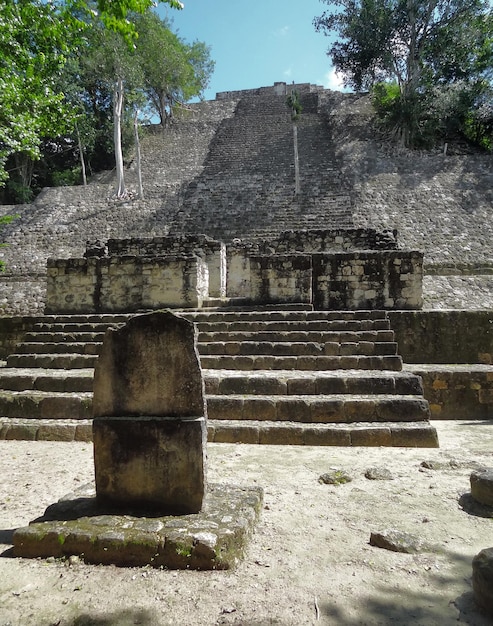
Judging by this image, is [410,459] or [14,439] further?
[14,439]

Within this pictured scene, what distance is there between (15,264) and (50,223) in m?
3.75

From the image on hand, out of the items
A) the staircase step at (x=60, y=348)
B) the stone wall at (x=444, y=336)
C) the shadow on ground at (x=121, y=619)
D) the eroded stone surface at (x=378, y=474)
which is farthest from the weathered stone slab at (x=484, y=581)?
the staircase step at (x=60, y=348)

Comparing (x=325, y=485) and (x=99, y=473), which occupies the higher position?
(x=99, y=473)

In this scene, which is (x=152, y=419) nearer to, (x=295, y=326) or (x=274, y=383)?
(x=274, y=383)

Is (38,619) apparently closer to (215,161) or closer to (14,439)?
(14,439)

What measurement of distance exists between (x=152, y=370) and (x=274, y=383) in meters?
2.87

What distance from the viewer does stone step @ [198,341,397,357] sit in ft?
19.9

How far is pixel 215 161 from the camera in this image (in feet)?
84.7

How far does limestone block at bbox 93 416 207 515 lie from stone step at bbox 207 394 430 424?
238 cm

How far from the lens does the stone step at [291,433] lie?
169 inches

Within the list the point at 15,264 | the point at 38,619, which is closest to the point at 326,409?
the point at 38,619

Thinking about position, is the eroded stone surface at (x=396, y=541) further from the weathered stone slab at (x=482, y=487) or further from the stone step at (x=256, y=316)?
the stone step at (x=256, y=316)

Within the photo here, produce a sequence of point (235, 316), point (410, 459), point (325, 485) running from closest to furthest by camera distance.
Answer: point (325, 485) < point (410, 459) < point (235, 316)

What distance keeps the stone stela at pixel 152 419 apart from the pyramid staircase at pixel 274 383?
6.74ft
